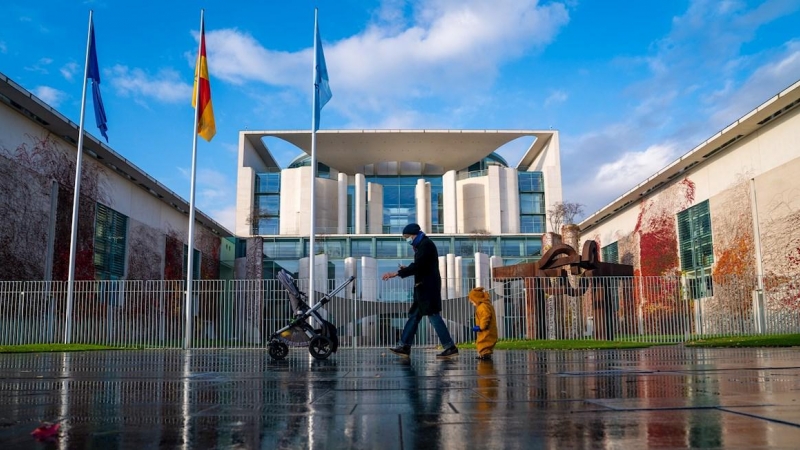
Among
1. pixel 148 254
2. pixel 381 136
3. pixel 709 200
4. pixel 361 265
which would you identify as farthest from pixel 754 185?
pixel 381 136

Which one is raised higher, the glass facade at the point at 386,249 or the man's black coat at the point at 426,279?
the glass facade at the point at 386,249

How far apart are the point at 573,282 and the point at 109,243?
21289mm

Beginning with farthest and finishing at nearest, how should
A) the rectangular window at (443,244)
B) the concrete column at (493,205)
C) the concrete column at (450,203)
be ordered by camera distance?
the concrete column at (450,203), the concrete column at (493,205), the rectangular window at (443,244)

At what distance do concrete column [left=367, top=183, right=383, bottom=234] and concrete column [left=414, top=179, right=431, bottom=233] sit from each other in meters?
3.23

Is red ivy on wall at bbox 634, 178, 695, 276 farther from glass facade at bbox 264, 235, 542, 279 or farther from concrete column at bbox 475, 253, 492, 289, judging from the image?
glass facade at bbox 264, 235, 542, 279

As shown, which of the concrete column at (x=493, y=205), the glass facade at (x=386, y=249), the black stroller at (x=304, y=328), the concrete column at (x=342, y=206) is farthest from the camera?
the concrete column at (x=342, y=206)

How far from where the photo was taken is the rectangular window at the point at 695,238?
29.6 m

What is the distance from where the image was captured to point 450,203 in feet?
178

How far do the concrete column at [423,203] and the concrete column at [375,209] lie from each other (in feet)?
10.6

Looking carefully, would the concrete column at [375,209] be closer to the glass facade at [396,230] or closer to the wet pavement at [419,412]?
the glass facade at [396,230]

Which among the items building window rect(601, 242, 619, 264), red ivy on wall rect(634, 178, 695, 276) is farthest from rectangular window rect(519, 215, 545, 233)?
red ivy on wall rect(634, 178, 695, 276)

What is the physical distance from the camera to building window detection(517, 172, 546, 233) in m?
53.7

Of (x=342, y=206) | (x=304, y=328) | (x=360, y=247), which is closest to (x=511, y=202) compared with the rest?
(x=342, y=206)

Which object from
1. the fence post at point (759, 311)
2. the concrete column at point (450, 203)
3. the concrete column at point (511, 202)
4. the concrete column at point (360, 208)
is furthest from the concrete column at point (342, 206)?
the fence post at point (759, 311)
